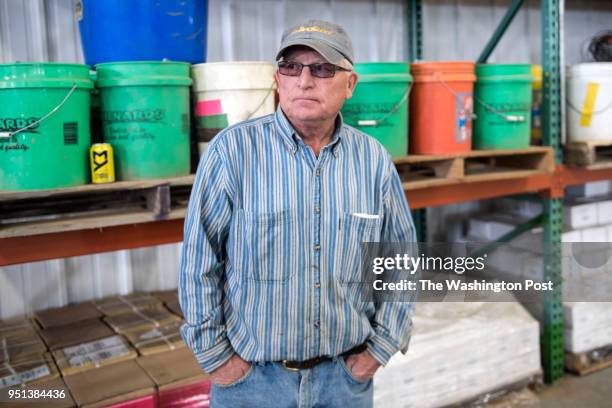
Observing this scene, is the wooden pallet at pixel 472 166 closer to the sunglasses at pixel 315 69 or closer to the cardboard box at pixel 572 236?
the cardboard box at pixel 572 236

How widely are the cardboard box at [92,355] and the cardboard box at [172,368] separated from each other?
0.11m

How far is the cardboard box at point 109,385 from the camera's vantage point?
2.72m

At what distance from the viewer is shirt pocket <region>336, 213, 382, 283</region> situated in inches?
75.7

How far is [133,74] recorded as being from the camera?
2578mm

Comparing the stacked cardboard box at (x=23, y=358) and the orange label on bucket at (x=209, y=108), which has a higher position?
the orange label on bucket at (x=209, y=108)

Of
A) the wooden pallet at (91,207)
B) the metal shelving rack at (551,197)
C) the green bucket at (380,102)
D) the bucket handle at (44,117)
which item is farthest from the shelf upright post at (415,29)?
the bucket handle at (44,117)

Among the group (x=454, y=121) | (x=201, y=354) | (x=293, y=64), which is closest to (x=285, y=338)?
(x=201, y=354)

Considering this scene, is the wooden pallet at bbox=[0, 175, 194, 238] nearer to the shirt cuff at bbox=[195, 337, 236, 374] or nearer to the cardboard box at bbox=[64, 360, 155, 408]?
the cardboard box at bbox=[64, 360, 155, 408]

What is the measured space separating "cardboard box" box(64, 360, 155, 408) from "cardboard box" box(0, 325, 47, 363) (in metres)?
0.34

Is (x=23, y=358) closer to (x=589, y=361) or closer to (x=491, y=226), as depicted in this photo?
(x=491, y=226)

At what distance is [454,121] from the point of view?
3.42 meters

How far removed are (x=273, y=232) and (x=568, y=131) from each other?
301 centimetres

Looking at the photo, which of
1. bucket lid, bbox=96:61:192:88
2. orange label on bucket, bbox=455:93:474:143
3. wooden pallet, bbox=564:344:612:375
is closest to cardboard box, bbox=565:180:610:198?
wooden pallet, bbox=564:344:612:375

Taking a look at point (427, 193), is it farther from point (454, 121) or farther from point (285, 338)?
point (285, 338)
